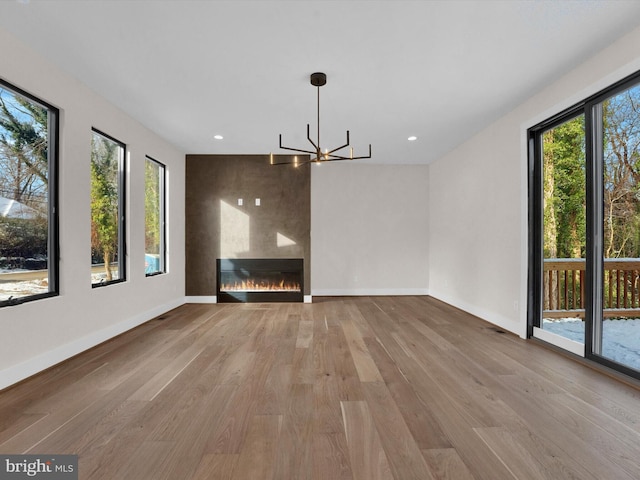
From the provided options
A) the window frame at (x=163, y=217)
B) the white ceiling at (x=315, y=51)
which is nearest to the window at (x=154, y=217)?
the window frame at (x=163, y=217)

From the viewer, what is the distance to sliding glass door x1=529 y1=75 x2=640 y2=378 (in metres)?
2.56

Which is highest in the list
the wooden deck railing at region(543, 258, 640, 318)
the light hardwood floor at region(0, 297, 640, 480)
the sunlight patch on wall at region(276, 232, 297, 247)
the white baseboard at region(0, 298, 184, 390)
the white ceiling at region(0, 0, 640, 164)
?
the white ceiling at region(0, 0, 640, 164)

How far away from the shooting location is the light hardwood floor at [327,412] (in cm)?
155

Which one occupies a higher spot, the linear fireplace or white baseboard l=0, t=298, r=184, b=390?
the linear fireplace

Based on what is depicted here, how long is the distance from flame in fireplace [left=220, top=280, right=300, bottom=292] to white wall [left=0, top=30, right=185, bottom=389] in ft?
4.54

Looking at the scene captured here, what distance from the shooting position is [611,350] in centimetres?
270

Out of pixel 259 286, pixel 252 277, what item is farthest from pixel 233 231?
pixel 259 286

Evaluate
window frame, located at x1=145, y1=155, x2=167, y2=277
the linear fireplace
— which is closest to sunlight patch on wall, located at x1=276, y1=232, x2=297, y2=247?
the linear fireplace

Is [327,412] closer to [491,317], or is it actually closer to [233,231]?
[491,317]

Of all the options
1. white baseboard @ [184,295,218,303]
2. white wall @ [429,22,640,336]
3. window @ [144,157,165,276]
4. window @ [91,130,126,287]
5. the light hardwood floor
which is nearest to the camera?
the light hardwood floor

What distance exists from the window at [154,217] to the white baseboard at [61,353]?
81cm

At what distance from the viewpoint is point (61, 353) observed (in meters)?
2.86

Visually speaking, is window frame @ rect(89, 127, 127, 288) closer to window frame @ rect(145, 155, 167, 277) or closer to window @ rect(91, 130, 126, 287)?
window @ rect(91, 130, 126, 287)

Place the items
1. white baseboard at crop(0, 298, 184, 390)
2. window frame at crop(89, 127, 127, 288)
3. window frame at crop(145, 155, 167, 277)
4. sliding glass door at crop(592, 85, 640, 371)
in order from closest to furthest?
white baseboard at crop(0, 298, 184, 390) → sliding glass door at crop(592, 85, 640, 371) → window frame at crop(89, 127, 127, 288) → window frame at crop(145, 155, 167, 277)
